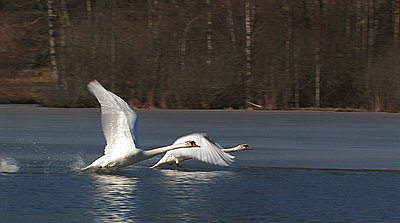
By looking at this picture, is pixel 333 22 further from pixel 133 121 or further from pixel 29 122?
pixel 133 121

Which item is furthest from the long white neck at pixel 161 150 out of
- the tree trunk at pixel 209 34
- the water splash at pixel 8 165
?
A: the tree trunk at pixel 209 34

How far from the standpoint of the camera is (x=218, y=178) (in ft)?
37.3

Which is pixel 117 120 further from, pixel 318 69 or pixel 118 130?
pixel 318 69

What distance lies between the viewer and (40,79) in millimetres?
33562

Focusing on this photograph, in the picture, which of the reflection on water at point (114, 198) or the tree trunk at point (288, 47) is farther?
the tree trunk at point (288, 47)

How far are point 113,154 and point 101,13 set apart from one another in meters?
15.0

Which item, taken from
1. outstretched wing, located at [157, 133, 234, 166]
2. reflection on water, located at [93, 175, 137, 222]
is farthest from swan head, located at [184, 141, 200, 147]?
reflection on water, located at [93, 175, 137, 222]

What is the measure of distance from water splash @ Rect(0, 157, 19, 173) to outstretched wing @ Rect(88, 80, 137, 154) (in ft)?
4.63

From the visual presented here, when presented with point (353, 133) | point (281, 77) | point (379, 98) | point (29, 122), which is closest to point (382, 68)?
point (379, 98)

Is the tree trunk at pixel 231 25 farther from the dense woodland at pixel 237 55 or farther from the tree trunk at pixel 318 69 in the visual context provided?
the tree trunk at pixel 318 69

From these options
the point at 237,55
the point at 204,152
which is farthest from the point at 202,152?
the point at 237,55

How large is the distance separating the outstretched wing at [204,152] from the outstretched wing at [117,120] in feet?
2.65

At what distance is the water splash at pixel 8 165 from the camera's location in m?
11.9

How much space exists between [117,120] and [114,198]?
1882mm
